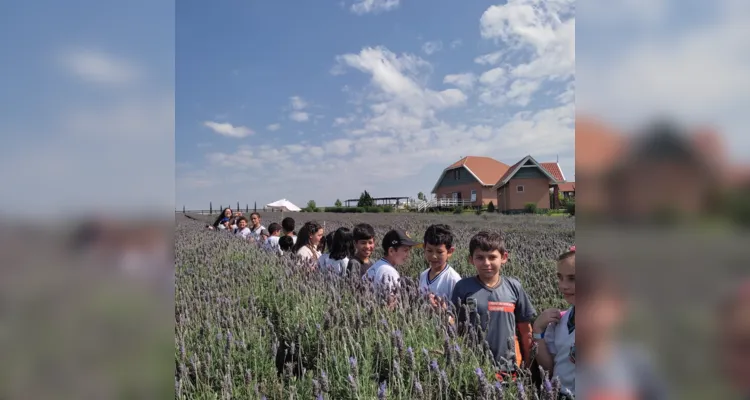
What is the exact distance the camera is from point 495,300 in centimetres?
351

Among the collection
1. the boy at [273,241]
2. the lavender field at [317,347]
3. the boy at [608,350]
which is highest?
the boy at [608,350]

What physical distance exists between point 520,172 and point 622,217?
40.2 metres

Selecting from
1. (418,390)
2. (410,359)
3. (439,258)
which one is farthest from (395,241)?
(418,390)

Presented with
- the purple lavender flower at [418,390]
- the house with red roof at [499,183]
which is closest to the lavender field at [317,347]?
the purple lavender flower at [418,390]

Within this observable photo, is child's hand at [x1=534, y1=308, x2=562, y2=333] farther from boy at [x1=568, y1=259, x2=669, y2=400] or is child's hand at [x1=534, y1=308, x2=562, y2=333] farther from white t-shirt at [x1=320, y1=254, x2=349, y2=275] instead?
boy at [x1=568, y1=259, x2=669, y2=400]

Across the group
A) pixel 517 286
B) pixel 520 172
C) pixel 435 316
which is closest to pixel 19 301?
pixel 435 316

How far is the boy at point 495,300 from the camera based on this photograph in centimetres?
336

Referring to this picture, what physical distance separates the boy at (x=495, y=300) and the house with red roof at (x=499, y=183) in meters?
26.9

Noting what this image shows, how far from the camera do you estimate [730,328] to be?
1.17ft

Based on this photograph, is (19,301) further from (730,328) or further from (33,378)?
(730,328)

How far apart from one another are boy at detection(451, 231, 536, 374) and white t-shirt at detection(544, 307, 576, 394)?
43 centimetres

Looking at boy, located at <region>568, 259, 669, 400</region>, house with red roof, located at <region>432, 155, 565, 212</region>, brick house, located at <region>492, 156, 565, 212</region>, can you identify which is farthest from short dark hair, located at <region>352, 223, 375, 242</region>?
brick house, located at <region>492, 156, 565, 212</region>

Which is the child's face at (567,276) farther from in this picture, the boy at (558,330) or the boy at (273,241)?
the boy at (273,241)

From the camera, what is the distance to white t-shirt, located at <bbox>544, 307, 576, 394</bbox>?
85.4 inches
